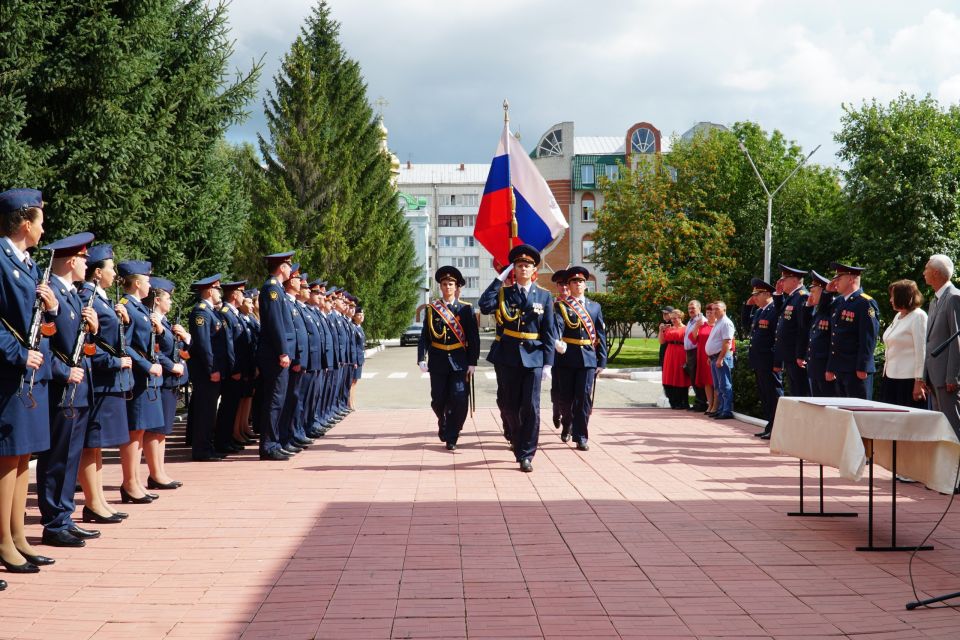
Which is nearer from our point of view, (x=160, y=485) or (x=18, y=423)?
(x=18, y=423)

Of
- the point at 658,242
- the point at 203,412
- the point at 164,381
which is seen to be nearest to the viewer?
the point at 164,381

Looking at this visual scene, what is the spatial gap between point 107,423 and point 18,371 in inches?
61.3

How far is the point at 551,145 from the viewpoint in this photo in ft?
257

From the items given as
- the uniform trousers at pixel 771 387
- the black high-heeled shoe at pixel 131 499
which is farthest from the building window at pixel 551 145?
the black high-heeled shoe at pixel 131 499

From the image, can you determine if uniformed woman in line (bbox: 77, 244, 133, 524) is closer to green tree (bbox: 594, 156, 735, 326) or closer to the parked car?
green tree (bbox: 594, 156, 735, 326)

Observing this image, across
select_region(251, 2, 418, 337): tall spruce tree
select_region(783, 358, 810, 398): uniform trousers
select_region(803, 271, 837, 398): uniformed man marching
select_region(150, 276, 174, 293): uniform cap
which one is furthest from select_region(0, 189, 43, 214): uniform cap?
select_region(251, 2, 418, 337): tall spruce tree

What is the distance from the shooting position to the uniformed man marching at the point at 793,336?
441 inches

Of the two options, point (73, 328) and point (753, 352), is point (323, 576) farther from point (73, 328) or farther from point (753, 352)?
point (753, 352)

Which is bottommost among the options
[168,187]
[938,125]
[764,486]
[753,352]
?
[764,486]

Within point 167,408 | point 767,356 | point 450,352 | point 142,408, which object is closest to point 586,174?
point 767,356

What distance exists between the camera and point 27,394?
17.2 feet

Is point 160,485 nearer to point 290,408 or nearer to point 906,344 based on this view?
point 290,408

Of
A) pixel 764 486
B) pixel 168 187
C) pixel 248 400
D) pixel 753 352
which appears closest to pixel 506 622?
pixel 764 486

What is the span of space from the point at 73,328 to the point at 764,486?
6.15 meters
